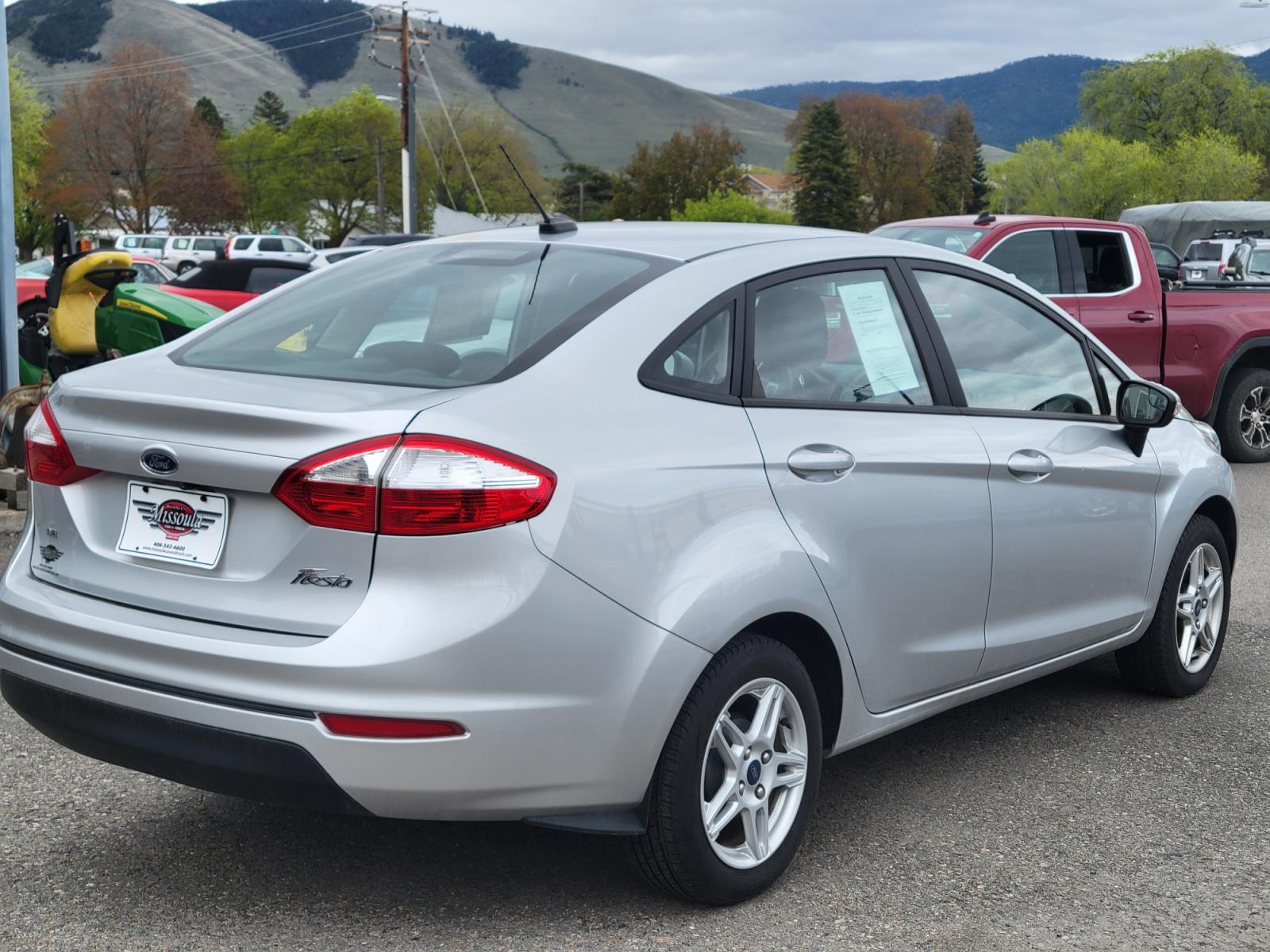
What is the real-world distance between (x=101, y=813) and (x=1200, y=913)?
2.86 m

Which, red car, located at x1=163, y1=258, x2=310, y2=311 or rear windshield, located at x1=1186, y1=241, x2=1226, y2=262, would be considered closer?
red car, located at x1=163, y1=258, x2=310, y2=311

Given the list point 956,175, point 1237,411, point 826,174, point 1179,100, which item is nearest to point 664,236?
point 1237,411

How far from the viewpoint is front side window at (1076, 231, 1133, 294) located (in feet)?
37.2

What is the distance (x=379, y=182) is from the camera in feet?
303

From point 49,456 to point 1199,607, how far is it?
12.9ft

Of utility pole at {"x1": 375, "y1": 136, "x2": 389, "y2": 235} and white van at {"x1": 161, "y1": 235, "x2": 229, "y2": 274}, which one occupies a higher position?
utility pole at {"x1": 375, "y1": 136, "x2": 389, "y2": 235}

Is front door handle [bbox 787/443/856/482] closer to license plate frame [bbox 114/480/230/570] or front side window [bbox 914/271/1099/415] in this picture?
front side window [bbox 914/271/1099/415]

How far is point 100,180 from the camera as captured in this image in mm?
84812

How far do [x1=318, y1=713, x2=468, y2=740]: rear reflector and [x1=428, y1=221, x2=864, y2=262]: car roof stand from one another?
54.2 inches

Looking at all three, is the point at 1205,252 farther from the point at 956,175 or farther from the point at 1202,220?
the point at 956,175

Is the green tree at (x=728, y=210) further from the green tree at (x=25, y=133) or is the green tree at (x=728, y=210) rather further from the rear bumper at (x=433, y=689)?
the rear bumper at (x=433, y=689)

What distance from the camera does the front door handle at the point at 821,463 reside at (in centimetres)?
359

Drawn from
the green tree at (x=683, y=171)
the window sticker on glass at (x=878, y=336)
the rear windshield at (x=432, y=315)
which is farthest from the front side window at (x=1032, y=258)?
the green tree at (x=683, y=171)

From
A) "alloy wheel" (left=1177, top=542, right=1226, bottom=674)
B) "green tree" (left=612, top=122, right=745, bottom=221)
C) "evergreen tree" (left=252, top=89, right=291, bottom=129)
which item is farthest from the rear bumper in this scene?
"evergreen tree" (left=252, top=89, right=291, bottom=129)
